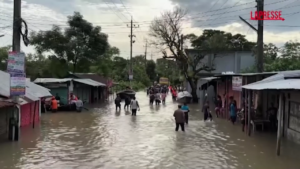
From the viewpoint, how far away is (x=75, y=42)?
141 feet

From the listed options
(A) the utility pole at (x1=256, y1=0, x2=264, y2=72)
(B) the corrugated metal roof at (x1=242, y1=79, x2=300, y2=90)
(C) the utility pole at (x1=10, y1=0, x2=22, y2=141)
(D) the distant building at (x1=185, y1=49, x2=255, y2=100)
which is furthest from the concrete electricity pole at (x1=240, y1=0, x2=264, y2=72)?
(D) the distant building at (x1=185, y1=49, x2=255, y2=100)

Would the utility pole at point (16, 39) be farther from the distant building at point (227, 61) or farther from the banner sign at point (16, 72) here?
the distant building at point (227, 61)

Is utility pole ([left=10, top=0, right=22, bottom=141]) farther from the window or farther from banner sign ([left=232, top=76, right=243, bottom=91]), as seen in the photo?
banner sign ([left=232, top=76, right=243, bottom=91])

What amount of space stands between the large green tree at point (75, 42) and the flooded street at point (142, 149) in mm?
25096

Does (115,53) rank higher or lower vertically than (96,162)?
higher

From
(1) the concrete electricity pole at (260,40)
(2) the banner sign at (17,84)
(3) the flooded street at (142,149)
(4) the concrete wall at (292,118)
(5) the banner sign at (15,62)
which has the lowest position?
(3) the flooded street at (142,149)

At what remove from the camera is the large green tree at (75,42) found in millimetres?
41906

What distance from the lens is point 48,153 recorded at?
1183 cm

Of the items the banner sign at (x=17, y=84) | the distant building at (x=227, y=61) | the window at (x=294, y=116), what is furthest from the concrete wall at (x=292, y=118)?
the distant building at (x=227, y=61)

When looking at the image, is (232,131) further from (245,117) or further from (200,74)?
(200,74)

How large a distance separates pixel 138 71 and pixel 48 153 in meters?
71.6

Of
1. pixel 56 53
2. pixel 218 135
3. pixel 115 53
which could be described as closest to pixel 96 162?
pixel 218 135

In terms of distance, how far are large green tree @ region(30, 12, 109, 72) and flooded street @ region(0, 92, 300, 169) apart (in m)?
25.1

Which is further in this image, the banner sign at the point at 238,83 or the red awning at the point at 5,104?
the banner sign at the point at 238,83
